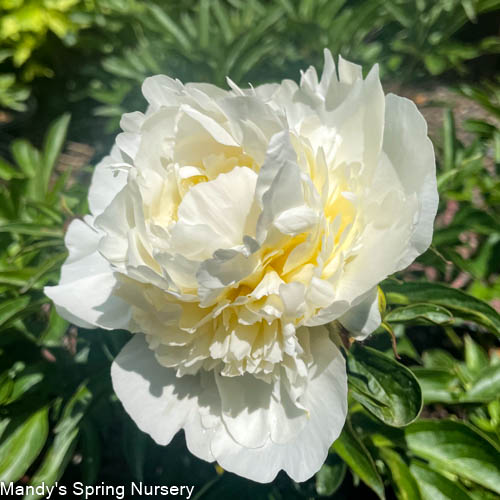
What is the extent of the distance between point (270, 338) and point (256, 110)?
0.83ft

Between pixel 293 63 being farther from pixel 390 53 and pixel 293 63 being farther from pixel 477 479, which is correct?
pixel 477 479

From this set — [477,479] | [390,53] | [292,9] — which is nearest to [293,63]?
[292,9]

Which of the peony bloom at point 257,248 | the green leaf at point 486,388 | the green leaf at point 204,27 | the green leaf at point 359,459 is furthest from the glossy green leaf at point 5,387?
the green leaf at point 204,27

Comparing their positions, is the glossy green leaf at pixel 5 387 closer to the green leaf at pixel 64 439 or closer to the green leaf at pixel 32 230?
the green leaf at pixel 64 439

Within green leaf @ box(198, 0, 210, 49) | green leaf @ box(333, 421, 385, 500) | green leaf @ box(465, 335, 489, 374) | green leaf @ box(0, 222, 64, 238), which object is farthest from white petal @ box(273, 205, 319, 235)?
green leaf @ box(198, 0, 210, 49)

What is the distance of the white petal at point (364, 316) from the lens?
0.49m

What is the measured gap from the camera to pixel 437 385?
0.86m

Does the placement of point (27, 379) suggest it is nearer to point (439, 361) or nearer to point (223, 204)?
point (223, 204)

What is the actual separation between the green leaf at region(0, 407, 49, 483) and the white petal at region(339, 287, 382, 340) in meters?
0.67

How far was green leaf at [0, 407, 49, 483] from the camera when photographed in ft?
2.69

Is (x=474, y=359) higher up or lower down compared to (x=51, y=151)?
lower down

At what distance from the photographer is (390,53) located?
1874 mm

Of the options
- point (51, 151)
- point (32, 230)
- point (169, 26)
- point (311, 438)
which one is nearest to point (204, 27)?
point (169, 26)

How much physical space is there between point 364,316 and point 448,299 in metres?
0.25
